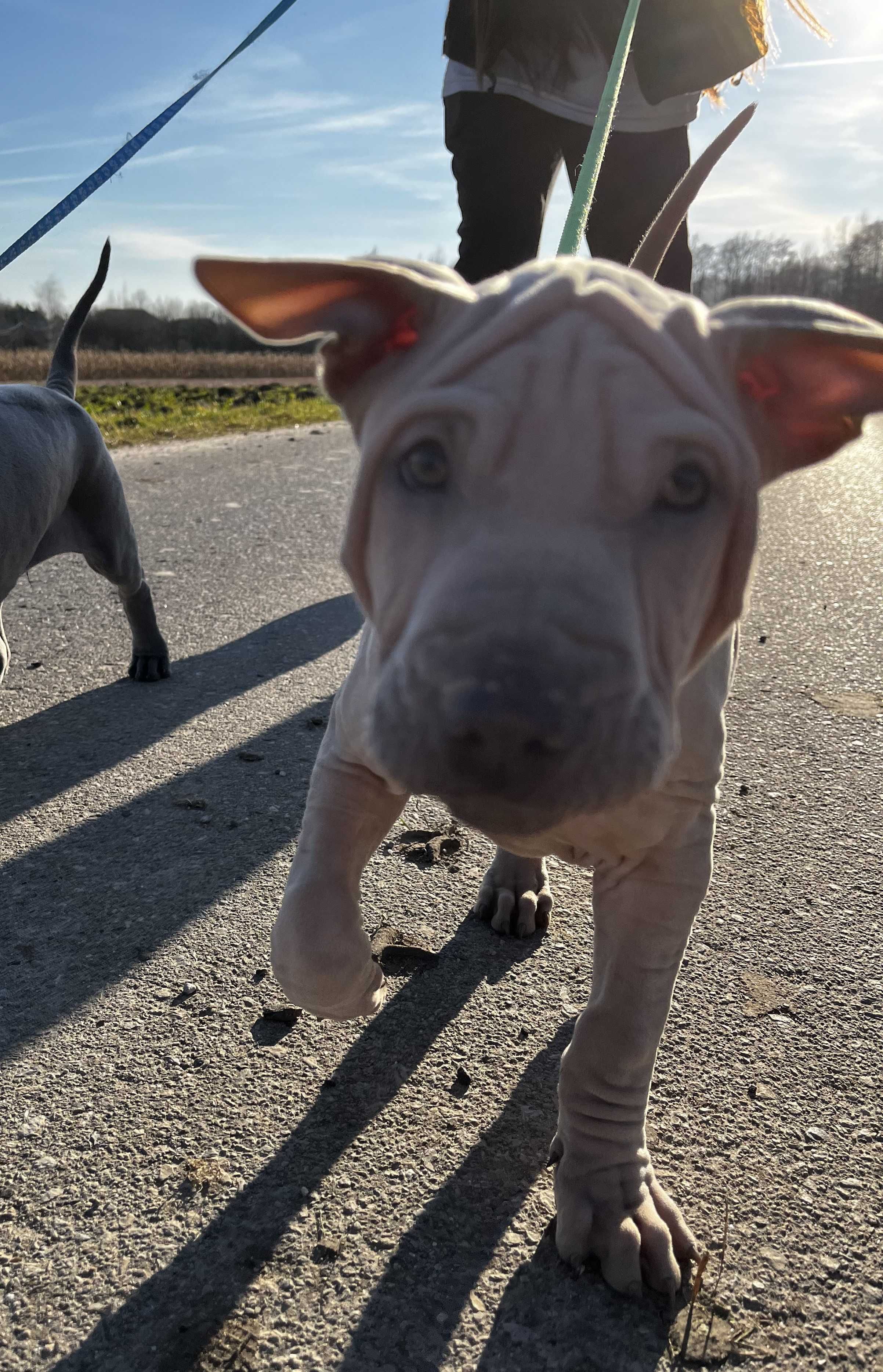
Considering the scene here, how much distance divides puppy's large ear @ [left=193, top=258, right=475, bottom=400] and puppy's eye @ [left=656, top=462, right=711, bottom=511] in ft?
1.05

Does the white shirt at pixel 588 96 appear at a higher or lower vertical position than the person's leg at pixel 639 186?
higher

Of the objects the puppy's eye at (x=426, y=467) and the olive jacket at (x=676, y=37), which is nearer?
the puppy's eye at (x=426, y=467)

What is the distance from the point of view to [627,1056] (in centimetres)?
143

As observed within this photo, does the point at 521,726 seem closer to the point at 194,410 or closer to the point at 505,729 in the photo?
the point at 505,729

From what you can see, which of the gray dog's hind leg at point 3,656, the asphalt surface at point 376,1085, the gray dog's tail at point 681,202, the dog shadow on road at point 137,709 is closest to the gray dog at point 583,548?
the asphalt surface at point 376,1085

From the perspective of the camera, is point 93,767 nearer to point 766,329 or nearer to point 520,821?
point 520,821

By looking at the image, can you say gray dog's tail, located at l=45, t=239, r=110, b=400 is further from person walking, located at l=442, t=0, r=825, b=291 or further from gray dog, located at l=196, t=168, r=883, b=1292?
gray dog, located at l=196, t=168, r=883, b=1292

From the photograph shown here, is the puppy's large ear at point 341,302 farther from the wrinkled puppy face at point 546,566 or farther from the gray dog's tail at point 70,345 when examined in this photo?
the gray dog's tail at point 70,345

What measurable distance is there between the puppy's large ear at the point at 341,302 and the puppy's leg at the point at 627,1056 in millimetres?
751

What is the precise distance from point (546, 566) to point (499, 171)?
231cm

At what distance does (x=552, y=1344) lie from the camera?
4.22ft

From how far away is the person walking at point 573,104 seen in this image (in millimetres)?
2617

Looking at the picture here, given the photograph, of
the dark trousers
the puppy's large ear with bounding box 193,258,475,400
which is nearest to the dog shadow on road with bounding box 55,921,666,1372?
the puppy's large ear with bounding box 193,258,475,400

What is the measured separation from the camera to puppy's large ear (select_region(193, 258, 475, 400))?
3.78ft
